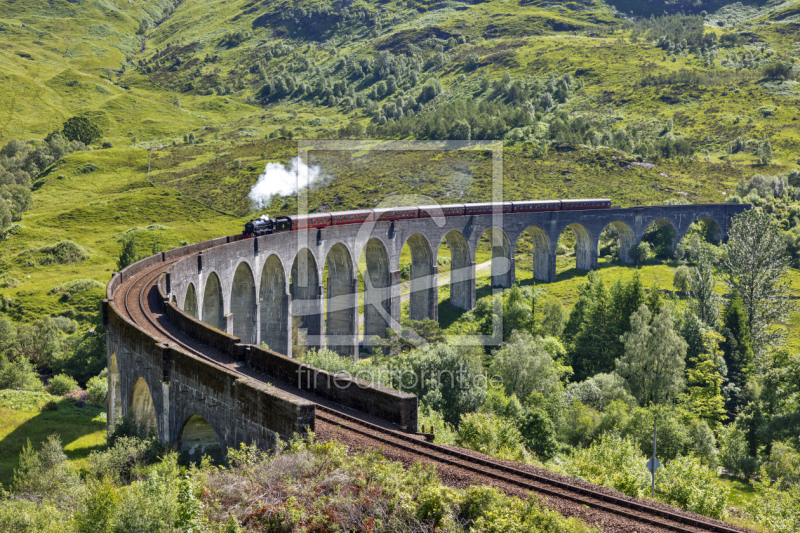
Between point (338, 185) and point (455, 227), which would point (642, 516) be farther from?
point (338, 185)

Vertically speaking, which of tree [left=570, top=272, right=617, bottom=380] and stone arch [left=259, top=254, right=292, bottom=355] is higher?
stone arch [left=259, top=254, right=292, bottom=355]

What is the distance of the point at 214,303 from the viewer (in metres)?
42.5

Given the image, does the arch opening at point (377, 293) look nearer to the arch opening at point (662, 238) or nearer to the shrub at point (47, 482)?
the shrub at point (47, 482)

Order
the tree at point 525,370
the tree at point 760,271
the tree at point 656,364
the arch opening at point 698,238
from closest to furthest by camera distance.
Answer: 1. the tree at point 525,370
2. the tree at point 656,364
3. the tree at point 760,271
4. the arch opening at point 698,238

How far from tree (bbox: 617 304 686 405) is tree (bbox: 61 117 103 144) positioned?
13353cm

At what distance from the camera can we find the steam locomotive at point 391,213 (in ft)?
157

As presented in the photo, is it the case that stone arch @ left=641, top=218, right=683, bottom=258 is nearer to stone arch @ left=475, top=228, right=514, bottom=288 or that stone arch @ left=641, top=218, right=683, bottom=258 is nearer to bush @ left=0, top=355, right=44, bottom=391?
stone arch @ left=475, top=228, right=514, bottom=288

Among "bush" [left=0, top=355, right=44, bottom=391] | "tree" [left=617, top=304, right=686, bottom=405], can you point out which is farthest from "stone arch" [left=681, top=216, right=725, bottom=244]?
"bush" [left=0, top=355, right=44, bottom=391]

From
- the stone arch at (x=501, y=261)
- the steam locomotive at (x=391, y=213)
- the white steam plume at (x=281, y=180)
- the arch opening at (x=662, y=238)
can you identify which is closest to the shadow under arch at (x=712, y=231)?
the arch opening at (x=662, y=238)

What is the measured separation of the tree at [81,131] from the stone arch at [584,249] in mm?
113719

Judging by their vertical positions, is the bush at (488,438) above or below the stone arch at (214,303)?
below

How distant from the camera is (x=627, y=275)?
3150 inches

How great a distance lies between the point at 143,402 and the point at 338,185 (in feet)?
260

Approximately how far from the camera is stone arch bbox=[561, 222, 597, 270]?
3209 inches
